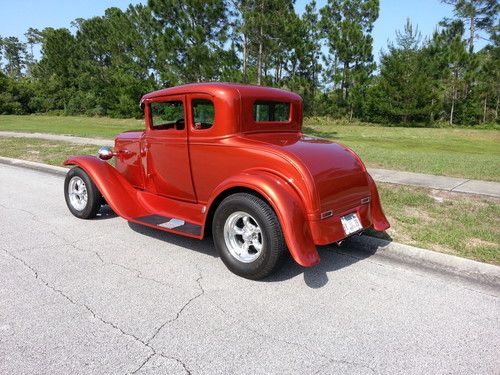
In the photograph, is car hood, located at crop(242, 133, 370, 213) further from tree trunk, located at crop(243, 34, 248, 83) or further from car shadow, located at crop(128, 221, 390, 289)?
tree trunk, located at crop(243, 34, 248, 83)

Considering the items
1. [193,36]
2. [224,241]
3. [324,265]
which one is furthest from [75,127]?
[324,265]

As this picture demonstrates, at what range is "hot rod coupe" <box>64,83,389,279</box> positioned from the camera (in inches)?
143

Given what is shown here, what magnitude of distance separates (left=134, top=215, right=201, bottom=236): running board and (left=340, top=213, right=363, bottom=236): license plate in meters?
1.42

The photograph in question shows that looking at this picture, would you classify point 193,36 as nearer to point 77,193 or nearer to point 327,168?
point 77,193

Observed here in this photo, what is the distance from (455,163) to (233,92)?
7580mm

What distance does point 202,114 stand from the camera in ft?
14.8

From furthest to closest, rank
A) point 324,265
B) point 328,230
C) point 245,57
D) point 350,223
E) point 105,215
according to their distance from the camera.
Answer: point 245,57
point 105,215
point 324,265
point 350,223
point 328,230

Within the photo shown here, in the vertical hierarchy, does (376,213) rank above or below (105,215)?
above

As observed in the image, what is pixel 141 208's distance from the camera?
5039 millimetres

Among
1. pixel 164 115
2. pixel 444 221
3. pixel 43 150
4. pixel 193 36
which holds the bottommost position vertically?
pixel 444 221

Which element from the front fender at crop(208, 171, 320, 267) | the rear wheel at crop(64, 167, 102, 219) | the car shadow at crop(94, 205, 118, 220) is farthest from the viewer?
the car shadow at crop(94, 205, 118, 220)

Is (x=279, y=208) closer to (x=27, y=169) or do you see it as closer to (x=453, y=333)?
(x=453, y=333)

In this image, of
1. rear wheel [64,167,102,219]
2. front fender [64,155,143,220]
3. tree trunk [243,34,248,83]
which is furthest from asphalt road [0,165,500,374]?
tree trunk [243,34,248,83]

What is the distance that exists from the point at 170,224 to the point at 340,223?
1.81 meters
